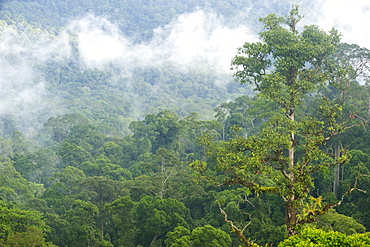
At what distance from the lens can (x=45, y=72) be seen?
97188 mm

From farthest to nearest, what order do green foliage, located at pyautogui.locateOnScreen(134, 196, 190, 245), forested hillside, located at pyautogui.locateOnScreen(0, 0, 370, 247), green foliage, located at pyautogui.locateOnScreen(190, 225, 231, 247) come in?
green foliage, located at pyautogui.locateOnScreen(134, 196, 190, 245) < green foliage, located at pyautogui.locateOnScreen(190, 225, 231, 247) < forested hillside, located at pyautogui.locateOnScreen(0, 0, 370, 247)

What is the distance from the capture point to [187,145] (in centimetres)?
3938

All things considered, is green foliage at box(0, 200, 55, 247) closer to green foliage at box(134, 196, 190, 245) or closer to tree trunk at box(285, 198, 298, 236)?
green foliage at box(134, 196, 190, 245)

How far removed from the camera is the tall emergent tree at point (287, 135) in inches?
335

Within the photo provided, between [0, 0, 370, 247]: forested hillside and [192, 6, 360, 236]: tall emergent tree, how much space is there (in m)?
0.04

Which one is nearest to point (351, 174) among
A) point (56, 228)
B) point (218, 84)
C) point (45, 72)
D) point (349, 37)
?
A: point (56, 228)

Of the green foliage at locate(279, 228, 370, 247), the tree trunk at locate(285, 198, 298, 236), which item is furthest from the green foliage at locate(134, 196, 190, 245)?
the green foliage at locate(279, 228, 370, 247)

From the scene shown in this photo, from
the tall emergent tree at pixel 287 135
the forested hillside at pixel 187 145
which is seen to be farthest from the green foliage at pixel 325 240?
the tall emergent tree at pixel 287 135

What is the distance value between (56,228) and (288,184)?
50.9 feet

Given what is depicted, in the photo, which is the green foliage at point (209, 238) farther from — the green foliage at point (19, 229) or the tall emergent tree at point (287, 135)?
the tall emergent tree at point (287, 135)

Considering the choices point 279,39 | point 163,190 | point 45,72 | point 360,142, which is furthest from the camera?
point 45,72

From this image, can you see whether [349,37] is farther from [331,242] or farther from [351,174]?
[331,242]

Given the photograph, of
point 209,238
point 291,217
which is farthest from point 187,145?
point 291,217

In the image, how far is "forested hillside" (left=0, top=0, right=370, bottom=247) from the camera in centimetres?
917
